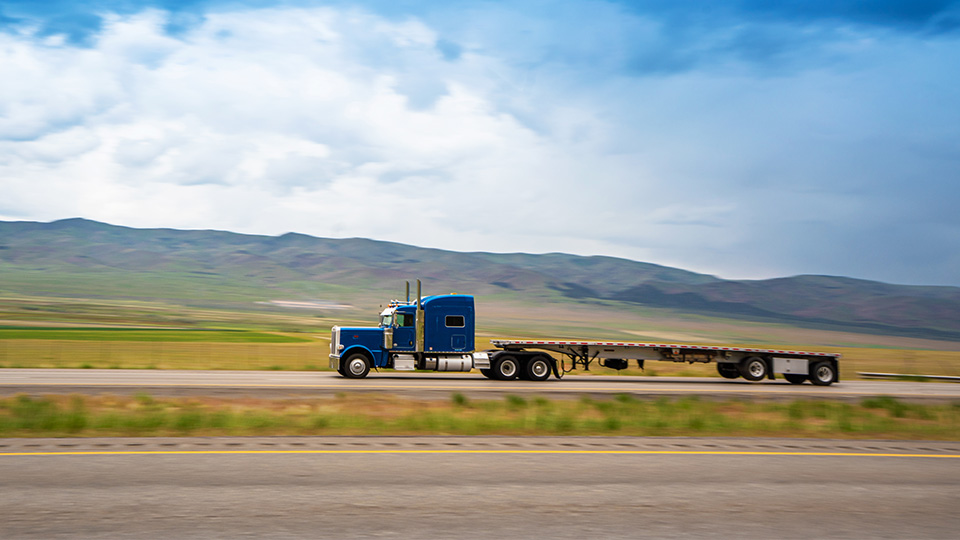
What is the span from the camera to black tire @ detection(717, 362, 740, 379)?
35531 mm

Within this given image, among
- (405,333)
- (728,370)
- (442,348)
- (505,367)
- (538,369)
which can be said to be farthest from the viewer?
(728,370)

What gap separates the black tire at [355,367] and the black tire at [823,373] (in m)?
19.3

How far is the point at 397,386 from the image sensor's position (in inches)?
1058

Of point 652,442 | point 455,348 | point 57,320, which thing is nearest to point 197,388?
point 455,348

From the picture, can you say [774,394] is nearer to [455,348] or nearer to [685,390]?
[685,390]

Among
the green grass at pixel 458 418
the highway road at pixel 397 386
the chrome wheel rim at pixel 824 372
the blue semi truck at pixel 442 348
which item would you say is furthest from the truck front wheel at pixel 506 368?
the chrome wheel rim at pixel 824 372

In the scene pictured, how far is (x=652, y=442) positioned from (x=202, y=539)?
29.1ft

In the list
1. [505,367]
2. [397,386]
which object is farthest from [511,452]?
[505,367]

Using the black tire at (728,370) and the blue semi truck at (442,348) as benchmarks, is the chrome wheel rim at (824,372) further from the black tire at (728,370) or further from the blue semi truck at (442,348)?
the blue semi truck at (442,348)

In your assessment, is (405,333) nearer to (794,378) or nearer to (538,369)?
(538,369)

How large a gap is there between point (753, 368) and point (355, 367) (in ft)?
56.9

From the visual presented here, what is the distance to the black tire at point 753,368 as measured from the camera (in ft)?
113

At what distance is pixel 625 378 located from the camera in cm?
3647

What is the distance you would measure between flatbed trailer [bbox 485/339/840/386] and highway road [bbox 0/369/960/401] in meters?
0.81
